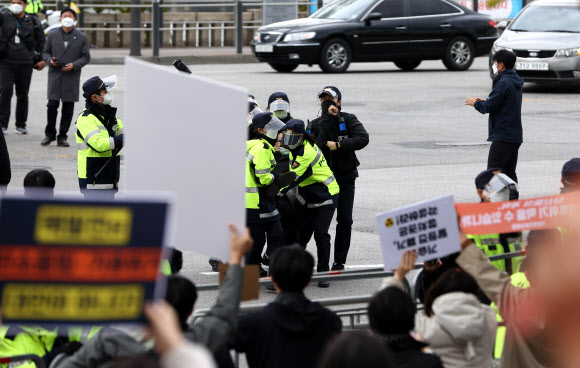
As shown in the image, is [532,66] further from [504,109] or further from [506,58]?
[506,58]

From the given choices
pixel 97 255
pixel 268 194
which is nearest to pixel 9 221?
pixel 97 255

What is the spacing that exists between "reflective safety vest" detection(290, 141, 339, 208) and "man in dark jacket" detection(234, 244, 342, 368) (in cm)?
456

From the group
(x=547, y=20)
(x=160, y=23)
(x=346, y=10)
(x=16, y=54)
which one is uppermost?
(x=346, y=10)

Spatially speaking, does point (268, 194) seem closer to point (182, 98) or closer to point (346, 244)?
point (346, 244)

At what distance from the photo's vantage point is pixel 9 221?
10.8 ft

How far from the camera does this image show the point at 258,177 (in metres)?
8.69

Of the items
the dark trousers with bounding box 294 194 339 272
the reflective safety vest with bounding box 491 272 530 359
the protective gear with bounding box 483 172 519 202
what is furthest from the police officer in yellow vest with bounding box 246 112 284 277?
the reflective safety vest with bounding box 491 272 530 359

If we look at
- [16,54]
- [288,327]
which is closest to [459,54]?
[16,54]

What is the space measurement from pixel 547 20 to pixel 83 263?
18745 mm

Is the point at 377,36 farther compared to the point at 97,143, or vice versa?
the point at 377,36

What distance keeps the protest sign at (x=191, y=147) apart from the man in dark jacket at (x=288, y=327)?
288 millimetres

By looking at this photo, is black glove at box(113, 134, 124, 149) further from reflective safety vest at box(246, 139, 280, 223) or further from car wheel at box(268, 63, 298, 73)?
car wheel at box(268, 63, 298, 73)

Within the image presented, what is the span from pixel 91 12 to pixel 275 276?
2643cm

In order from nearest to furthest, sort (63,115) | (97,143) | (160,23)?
(97,143) → (63,115) → (160,23)
